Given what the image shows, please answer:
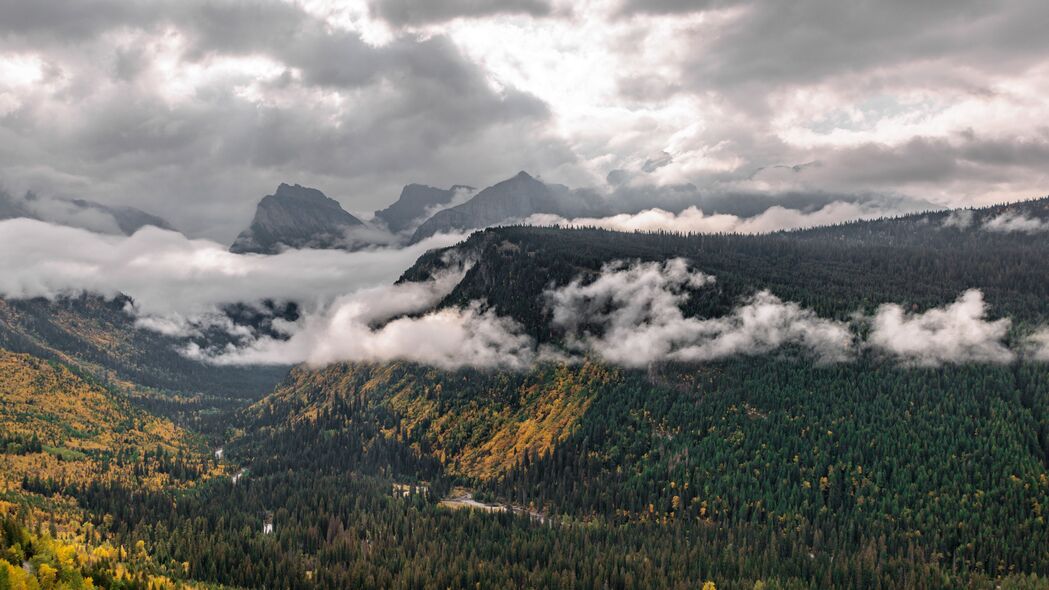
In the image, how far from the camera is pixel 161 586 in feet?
611

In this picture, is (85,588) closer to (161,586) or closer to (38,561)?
(38,561)

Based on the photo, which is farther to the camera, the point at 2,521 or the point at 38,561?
the point at 2,521

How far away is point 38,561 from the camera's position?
543 feet

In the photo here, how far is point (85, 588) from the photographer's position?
160m

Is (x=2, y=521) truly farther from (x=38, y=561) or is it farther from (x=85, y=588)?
(x=85, y=588)

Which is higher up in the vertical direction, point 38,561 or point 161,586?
point 38,561

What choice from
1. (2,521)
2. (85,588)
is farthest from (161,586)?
(2,521)

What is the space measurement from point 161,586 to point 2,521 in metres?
40.9

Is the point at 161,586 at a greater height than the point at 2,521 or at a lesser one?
lesser

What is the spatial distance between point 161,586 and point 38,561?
30.4 metres

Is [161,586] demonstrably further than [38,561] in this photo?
Yes

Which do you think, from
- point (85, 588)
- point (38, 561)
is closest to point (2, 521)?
point (38, 561)

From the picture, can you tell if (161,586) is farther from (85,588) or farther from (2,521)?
(2,521)

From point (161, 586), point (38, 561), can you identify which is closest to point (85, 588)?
point (38, 561)
